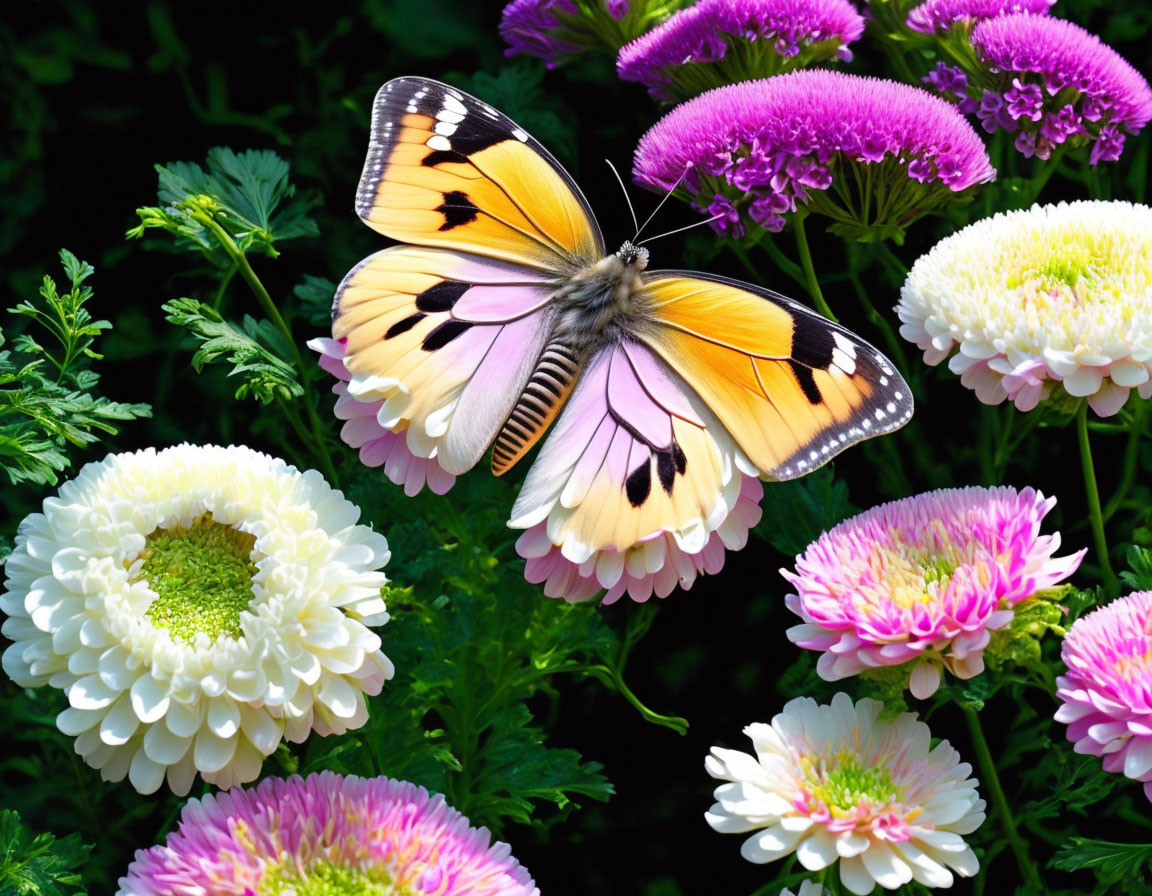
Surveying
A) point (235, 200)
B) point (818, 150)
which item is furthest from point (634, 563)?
point (235, 200)

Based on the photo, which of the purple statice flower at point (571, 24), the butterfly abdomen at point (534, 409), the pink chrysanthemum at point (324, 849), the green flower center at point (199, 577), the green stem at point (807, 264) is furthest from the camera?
the purple statice flower at point (571, 24)

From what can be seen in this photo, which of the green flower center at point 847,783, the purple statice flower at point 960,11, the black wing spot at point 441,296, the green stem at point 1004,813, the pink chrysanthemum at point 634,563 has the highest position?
the purple statice flower at point 960,11

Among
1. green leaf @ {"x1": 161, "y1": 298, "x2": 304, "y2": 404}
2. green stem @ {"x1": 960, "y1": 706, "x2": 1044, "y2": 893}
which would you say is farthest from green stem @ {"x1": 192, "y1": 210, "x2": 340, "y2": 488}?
green stem @ {"x1": 960, "y1": 706, "x2": 1044, "y2": 893}

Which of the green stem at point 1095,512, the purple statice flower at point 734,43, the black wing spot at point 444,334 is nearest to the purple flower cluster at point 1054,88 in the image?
the purple statice flower at point 734,43

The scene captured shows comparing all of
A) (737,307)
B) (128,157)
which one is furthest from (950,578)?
(128,157)

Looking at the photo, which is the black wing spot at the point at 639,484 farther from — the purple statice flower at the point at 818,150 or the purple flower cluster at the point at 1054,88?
the purple flower cluster at the point at 1054,88

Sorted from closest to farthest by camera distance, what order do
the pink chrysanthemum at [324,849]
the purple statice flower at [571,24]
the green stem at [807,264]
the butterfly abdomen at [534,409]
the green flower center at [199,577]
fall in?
the pink chrysanthemum at [324,849], the green flower center at [199,577], the butterfly abdomen at [534,409], the green stem at [807,264], the purple statice flower at [571,24]

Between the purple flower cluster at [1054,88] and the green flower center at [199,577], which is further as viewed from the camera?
the purple flower cluster at [1054,88]
